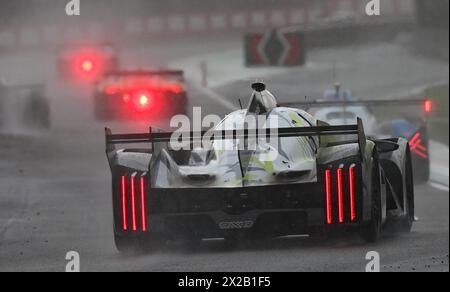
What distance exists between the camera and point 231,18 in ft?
206

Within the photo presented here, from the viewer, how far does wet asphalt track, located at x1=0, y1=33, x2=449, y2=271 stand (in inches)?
462

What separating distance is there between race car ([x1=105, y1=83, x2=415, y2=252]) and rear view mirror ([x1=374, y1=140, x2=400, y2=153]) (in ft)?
0.05

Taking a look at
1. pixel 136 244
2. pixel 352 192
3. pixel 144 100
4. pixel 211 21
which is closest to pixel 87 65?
pixel 211 21

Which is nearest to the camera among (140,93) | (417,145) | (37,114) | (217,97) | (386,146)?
(386,146)

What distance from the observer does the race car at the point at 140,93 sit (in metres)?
26.4

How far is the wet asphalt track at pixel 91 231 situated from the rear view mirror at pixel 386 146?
0.76 m

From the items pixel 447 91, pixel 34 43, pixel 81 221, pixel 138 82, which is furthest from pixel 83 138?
pixel 34 43

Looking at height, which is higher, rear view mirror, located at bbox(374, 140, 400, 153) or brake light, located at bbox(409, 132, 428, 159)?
rear view mirror, located at bbox(374, 140, 400, 153)

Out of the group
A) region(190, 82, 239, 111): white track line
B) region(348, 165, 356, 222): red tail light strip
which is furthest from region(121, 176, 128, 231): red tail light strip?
region(190, 82, 239, 111): white track line

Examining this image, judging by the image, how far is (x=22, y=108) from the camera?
31.0 metres

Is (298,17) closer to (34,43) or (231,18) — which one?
(231,18)

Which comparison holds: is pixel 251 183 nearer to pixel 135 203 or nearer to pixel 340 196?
pixel 340 196

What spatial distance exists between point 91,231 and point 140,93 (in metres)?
11.2

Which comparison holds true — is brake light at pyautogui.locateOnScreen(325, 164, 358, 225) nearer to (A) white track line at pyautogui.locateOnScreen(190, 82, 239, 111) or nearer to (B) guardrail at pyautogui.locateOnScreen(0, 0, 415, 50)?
(A) white track line at pyautogui.locateOnScreen(190, 82, 239, 111)
